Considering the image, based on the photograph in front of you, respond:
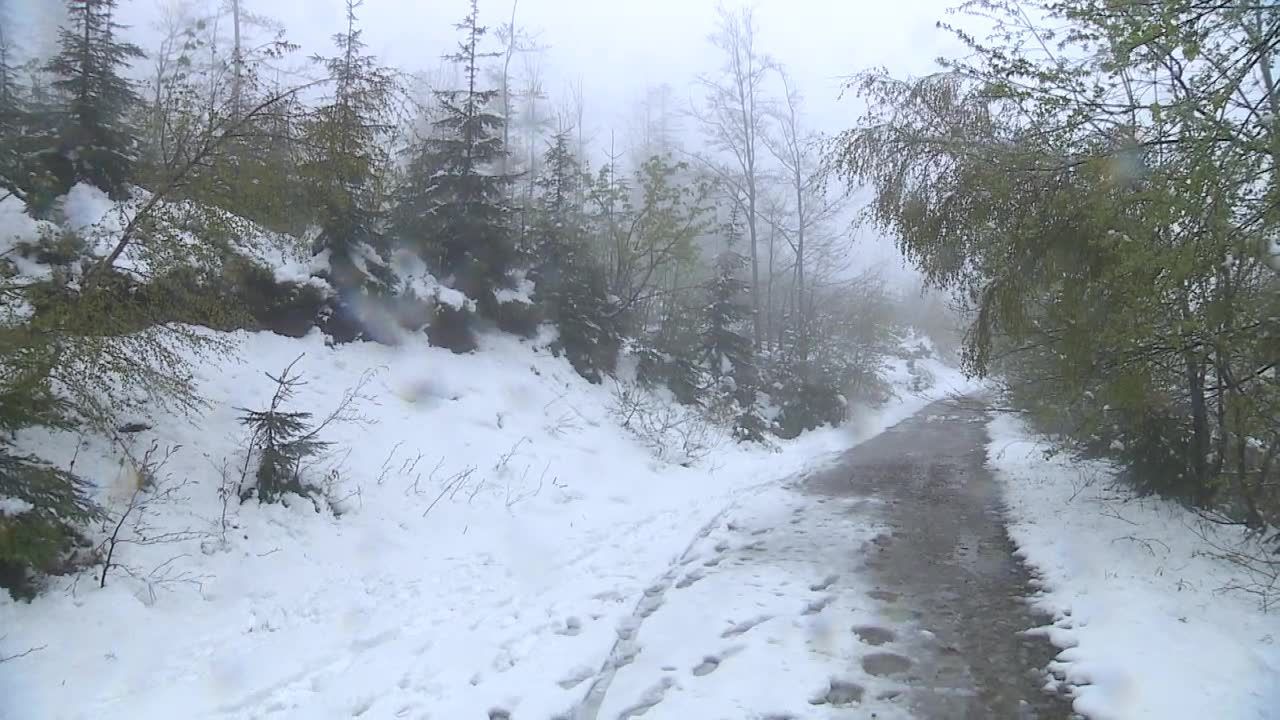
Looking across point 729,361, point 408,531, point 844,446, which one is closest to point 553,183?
point 729,361

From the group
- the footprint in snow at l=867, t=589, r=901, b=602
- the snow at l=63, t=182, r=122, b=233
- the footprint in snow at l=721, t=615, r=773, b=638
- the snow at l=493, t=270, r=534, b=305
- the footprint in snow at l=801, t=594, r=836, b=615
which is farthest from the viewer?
the snow at l=493, t=270, r=534, b=305

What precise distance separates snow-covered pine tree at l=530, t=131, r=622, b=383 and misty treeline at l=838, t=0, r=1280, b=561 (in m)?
8.61

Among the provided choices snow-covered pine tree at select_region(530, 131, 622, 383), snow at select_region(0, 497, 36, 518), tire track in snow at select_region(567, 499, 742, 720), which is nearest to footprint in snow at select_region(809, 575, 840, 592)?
tire track in snow at select_region(567, 499, 742, 720)

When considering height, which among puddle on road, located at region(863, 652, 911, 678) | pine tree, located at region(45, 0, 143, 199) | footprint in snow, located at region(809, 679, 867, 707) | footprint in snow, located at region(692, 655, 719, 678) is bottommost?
footprint in snow, located at region(692, 655, 719, 678)

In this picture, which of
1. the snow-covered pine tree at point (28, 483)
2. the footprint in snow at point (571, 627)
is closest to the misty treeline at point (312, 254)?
the snow-covered pine tree at point (28, 483)

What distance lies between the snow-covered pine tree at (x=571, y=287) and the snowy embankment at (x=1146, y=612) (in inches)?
371

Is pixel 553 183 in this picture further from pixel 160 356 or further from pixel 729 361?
pixel 160 356

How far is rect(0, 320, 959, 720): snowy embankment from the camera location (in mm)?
4254

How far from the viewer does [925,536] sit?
25.8ft

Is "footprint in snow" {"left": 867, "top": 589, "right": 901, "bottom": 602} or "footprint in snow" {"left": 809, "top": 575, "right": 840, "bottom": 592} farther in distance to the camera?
"footprint in snow" {"left": 809, "top": 575, "right": 840, "bottom": 592}

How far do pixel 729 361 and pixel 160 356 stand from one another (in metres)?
15.7

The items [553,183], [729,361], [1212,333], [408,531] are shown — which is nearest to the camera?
[1212,333]

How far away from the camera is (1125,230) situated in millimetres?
5508

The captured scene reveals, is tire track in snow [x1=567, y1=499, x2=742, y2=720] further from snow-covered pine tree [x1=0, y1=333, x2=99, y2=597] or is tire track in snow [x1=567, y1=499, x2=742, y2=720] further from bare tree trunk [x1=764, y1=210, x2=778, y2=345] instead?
bare tree trunk [x1=764, y1=210, x2=778, y2=345]
